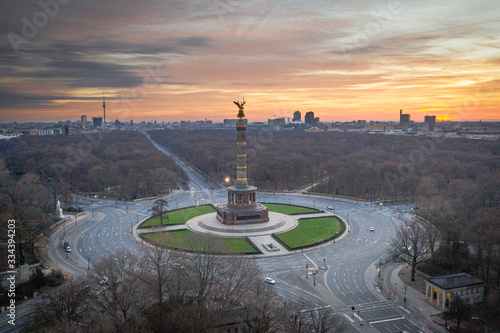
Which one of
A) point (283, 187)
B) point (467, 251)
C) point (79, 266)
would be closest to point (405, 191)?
point (283, 187)

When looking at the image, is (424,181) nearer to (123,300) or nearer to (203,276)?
(203,276)

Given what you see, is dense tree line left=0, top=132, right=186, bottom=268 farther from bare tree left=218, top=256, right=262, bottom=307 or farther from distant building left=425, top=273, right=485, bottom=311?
distant building left=425, top=273, right=485, bottom=311

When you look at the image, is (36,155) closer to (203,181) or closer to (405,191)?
(203,181)

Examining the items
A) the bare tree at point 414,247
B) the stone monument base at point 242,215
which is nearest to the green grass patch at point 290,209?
the stone monument base at point 242,215

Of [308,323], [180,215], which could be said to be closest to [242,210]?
[180,215]

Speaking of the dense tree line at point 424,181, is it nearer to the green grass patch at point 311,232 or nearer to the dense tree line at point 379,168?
the dense tree line at point 379,168

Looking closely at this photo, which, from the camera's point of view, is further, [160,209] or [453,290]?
[160,209]

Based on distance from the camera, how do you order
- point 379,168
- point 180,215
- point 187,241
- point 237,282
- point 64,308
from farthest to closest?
1. point 379,168
2. point 180,215
3. point 187,241
4. point 237,282
5. point 64,308

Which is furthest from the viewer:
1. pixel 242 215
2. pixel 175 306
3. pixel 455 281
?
pixel 242 215
